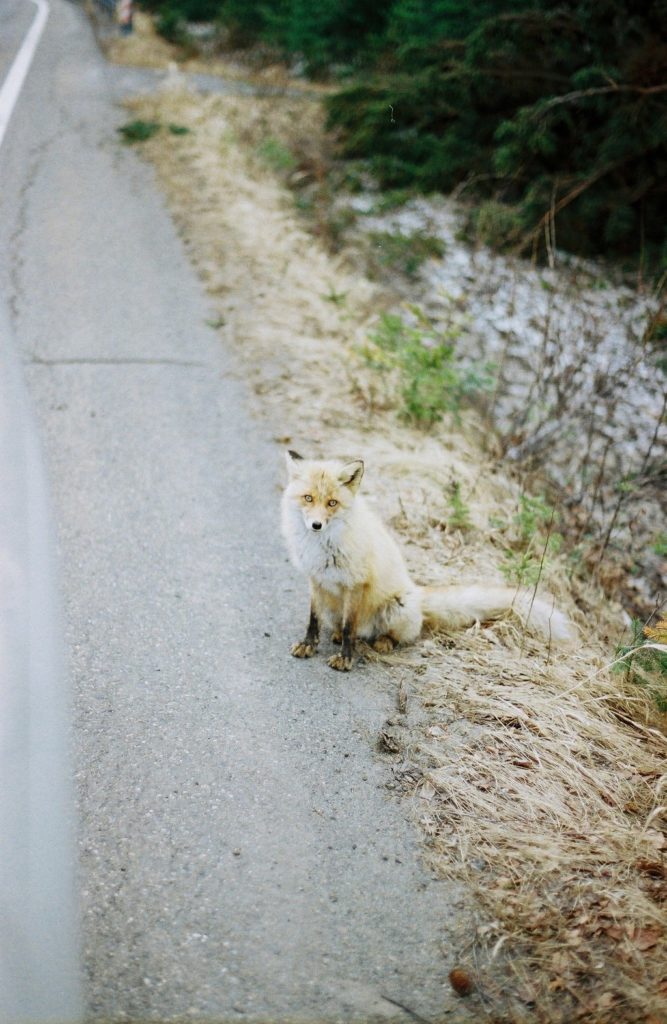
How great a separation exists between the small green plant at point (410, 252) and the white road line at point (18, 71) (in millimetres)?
5717

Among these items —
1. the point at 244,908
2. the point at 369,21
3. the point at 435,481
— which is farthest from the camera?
the point at 369,21

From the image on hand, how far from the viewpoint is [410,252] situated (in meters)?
9.67

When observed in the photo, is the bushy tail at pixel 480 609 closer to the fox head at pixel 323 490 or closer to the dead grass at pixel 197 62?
the fox head at pixel 323 490

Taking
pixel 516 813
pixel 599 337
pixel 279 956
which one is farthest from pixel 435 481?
pixel 279 956

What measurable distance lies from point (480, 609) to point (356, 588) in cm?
80

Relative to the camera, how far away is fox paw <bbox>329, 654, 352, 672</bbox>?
3756 mm

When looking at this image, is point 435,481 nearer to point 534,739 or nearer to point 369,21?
point 534,739

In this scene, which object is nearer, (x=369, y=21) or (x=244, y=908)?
(x=244, y=908)

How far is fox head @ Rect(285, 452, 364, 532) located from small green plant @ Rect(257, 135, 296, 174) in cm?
976

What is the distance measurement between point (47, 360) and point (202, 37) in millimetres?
18068

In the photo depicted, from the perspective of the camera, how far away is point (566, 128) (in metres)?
8.31

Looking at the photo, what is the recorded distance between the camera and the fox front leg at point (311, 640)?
3819 millimetres

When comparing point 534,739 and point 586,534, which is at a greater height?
point 534,739

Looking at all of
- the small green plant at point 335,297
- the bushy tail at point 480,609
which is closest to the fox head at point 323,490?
the bushy tail at point 480,609
